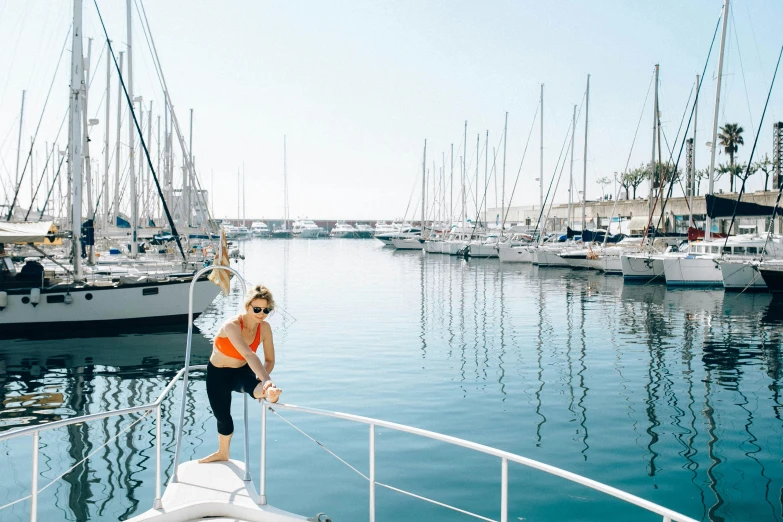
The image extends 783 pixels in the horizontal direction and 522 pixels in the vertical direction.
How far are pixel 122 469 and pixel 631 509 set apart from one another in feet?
26.0

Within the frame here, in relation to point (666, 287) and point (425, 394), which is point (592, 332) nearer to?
point (425, 394)

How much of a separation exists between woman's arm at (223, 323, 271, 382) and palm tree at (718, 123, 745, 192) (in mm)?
98778

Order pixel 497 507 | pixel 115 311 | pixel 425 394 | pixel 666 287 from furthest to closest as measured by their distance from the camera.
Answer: pixel 666 287, pixel 115 311, pixel 425 394, pixel 497 507

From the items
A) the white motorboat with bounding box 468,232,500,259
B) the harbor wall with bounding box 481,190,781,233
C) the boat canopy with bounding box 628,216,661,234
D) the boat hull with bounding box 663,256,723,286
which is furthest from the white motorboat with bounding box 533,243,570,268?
the boat hull with bounding box 663,256,723,286

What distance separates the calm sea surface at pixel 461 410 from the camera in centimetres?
1075

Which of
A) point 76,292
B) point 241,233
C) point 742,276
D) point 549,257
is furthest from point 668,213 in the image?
point 241,233

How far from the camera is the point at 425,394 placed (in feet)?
56.7

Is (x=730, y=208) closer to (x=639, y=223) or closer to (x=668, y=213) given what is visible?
(x=639, y=223)

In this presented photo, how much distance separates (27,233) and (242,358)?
68.8 feet

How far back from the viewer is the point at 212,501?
6.17m

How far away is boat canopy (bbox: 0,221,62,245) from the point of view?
78.4ft

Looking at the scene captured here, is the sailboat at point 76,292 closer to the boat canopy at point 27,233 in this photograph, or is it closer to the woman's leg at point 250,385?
the boat canopy at point 27,233

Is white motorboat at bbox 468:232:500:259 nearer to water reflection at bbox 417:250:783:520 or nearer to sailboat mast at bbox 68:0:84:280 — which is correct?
water reflection at bbox 417:250:783:520

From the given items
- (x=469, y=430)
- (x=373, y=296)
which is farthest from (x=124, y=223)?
(x=469, y=430)
